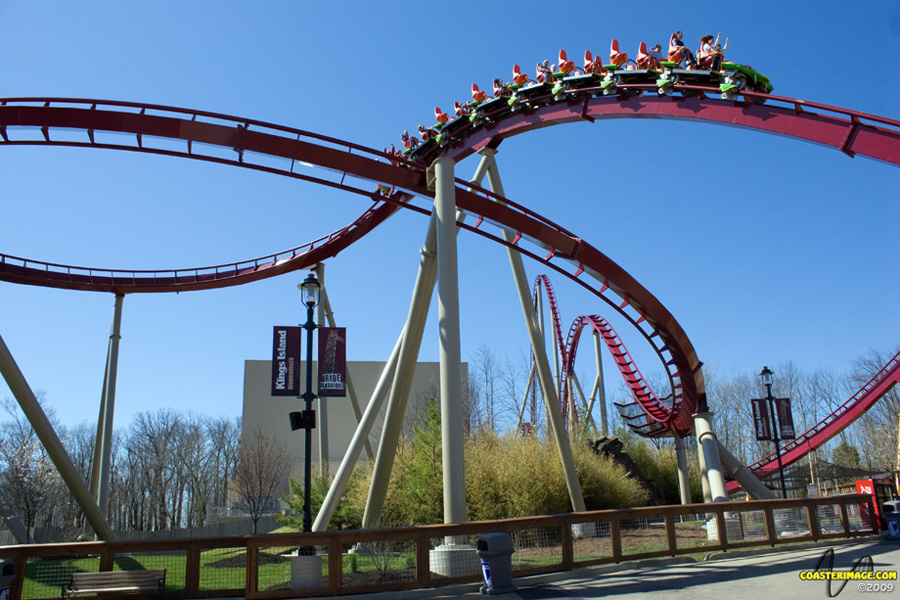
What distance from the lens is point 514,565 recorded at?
923 cm

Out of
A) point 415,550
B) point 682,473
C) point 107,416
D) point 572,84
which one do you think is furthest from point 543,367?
point 107,416

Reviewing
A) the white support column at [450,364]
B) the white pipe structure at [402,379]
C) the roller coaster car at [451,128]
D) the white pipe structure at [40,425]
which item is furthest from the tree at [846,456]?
the white pipe structure at [40,425]

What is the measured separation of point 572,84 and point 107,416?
16505 millimetres

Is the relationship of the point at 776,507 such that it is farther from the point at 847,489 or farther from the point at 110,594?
the point at 847,489

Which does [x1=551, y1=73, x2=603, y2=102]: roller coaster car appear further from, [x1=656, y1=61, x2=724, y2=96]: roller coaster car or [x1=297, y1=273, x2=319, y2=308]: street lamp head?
[x1=297, y1=273, x2=319, y2=308]: street lamp head

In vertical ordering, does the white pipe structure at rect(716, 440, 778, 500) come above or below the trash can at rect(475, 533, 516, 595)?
above

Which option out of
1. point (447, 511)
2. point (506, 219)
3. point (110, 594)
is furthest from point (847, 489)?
point (110, 594)

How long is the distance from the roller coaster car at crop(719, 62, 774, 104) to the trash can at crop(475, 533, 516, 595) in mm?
7266

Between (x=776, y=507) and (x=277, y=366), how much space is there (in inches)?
373

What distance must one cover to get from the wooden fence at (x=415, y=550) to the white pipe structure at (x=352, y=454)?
159 centimetres

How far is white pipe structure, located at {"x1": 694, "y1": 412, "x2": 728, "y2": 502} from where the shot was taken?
52.9ft

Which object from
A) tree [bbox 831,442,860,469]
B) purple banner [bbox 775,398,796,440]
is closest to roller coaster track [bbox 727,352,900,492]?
purple banner [bbox 775,398,796,440]

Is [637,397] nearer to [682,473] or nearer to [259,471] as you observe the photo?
[682,473]

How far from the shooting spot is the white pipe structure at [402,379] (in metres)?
13.1
